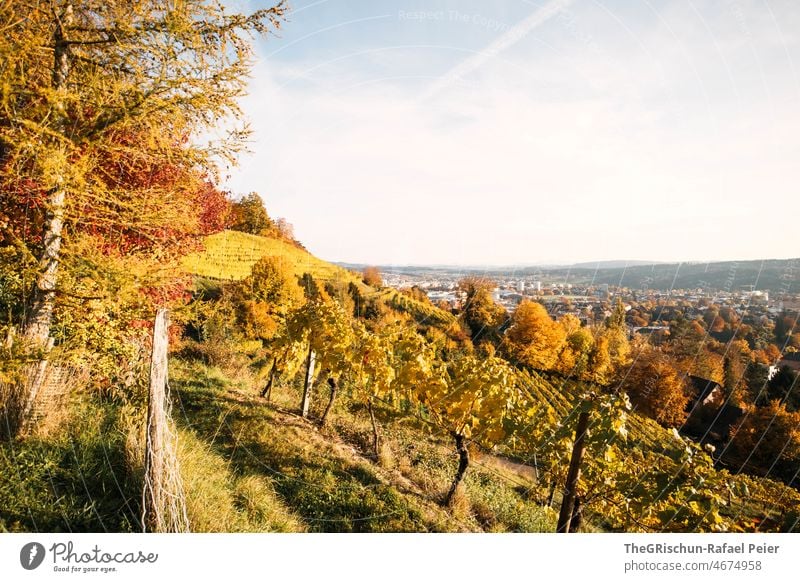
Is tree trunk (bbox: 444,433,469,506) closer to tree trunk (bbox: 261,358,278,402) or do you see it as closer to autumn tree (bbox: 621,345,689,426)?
autumn tree (bbox: 621,345,689,426)

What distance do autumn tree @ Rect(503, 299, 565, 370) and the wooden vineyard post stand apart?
452 cm

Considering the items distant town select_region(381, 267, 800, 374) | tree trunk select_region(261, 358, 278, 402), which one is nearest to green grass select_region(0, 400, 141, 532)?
distant town select_region(381, 267, 800, 374)

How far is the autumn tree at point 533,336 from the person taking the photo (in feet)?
17.8

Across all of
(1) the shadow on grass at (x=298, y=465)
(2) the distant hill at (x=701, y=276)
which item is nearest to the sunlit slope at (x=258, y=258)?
(1) the shadow on grass at (x=298, y=465)

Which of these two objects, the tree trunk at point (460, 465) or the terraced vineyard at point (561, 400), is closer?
the tree trunk at point (460, 465)

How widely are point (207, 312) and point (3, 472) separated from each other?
1803mm

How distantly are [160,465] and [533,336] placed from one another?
507 centimetres

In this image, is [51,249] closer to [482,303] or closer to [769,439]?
[482,303]

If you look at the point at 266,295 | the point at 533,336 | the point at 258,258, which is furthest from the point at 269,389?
the point at 258,258

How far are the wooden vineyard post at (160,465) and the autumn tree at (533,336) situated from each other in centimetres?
452

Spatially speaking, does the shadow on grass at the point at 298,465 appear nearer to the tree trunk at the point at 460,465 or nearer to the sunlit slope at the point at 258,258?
the tree trunk at the point at 460,465
